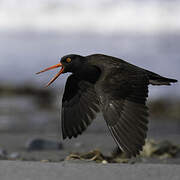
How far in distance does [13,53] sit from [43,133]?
27521mm

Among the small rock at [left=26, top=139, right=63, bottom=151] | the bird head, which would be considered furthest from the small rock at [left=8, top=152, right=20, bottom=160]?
the bird head

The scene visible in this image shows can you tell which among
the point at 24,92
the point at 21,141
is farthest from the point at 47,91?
the point at 21,141

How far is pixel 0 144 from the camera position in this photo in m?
7.38

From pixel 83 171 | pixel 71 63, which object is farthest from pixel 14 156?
pixel 83 171

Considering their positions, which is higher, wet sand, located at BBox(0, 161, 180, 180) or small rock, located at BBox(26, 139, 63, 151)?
wet sand, located at BBox(0, 161, 180, 180)

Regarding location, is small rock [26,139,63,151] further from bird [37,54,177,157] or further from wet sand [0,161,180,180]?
wet sand [0,161,180,180]

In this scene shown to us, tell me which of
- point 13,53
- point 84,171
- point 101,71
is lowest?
point 13,53

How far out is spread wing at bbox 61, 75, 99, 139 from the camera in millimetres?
6059

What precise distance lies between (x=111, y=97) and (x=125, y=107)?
0.55 feet

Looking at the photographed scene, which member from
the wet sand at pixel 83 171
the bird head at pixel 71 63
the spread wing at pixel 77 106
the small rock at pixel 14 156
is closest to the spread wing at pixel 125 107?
the wet sand at pixel 83 171

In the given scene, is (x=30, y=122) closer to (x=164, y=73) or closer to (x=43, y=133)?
(x=43, y=133)

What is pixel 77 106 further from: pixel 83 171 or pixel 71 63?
pixel 83 171

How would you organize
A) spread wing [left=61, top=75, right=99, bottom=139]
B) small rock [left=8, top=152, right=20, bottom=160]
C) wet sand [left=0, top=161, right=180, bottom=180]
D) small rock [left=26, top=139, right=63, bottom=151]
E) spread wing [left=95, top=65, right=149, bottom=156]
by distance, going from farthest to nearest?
small rock [left=26, top=139, right=63, bottom=151] → spread wing [left=61, top=75, right=99, bottom=139] → small rock [left=8, top=152, right=20, bottom=160] → spread wing [left=95, top=65, right=149, bottom=156] → wet sand [left=0, top=161, right=180, bottom=180]

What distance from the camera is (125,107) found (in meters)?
5.06
